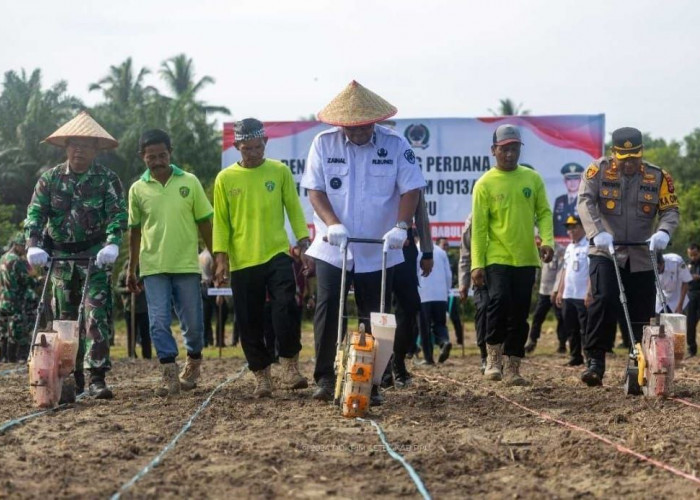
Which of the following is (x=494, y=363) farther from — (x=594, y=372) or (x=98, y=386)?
(x=98, y=386)

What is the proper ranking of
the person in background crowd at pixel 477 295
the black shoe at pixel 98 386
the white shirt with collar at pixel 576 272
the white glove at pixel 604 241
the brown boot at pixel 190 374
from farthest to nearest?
the white shirt with collar at pixel 576 272 < the person in background crowd at pixel 477 295 < the brown boot at pixel 190 374 < the black shoe at pixel 98 386 < the white glove at pixel 604 241

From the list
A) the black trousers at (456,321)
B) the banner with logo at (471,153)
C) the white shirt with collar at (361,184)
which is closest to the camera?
the white shirt with collar at (361,184)

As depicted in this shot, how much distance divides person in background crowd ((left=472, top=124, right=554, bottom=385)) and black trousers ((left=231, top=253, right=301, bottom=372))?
180cm

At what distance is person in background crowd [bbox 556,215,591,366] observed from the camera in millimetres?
14680

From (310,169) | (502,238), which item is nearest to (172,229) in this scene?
(310,169)

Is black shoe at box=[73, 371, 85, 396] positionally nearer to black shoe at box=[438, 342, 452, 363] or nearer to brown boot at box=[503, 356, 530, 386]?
brown boot at box=[503, 356, 530, 386]

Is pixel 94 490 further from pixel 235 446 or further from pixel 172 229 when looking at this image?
pixel 172 229

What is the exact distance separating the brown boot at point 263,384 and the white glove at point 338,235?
144 centimetres

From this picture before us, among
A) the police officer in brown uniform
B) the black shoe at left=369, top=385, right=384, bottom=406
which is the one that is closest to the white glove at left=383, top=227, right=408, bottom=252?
the black shoe at left=369, top=385, right=384, bottom=406

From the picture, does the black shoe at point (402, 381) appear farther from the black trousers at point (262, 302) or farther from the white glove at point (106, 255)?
the white glove at point (106, 255)

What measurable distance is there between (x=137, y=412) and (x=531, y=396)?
9.48ft

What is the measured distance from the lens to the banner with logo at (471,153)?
18.3 metres

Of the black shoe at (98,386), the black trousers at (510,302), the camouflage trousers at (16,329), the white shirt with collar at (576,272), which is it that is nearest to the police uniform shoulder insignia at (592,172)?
the black trousers at (510,302)

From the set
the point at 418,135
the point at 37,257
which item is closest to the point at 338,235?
the point at 37,257
